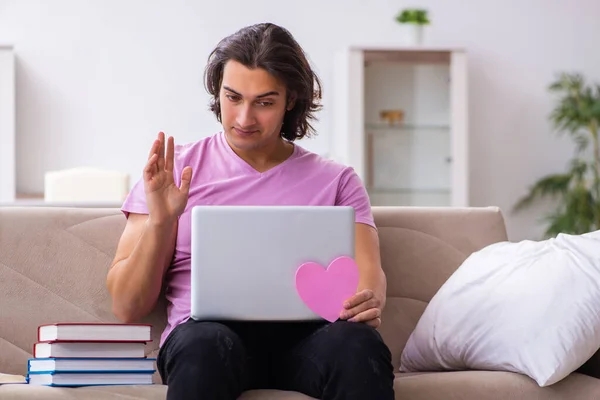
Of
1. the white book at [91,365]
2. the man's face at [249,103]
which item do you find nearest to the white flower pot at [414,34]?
the man's face at [249,103]

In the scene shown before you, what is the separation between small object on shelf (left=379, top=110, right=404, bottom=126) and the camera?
17.0ft

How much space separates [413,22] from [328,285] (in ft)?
12.0

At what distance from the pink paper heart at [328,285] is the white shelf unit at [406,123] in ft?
11.0

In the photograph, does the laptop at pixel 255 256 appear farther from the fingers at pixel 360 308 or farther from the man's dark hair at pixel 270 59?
the man's dark hair at pixel 270 59

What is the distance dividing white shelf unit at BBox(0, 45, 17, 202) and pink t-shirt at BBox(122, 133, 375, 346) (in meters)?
3.06

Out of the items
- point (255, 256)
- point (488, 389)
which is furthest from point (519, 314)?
point (255, 256)

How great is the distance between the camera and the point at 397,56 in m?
5.08

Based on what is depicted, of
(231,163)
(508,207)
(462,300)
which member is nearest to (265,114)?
(231,163)

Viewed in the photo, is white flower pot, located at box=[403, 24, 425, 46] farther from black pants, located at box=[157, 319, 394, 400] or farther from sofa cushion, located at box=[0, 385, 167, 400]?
sofa cushion, located at box=[0, 385, 167, 400]

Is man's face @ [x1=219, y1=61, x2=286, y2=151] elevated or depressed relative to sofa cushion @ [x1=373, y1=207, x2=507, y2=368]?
elevated

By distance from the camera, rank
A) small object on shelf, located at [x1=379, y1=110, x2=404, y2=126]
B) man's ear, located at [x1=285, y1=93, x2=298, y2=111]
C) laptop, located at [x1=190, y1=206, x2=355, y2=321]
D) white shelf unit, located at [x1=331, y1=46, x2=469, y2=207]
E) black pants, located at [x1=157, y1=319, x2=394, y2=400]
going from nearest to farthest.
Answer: black pants, located at [x1=157, y1=319, x2=394, y2=400] < laptop, located at [x1=190, y1=206, x2=355, y2=321] < man's ear, located at [x1=285, y1=93, x2=298, y2=111] < white shelf unit, located at [x1=331, y1=46, x2=469, y2=207] < small object on shelf, located at [x1=379, y1=110, x2=404, y2=126]

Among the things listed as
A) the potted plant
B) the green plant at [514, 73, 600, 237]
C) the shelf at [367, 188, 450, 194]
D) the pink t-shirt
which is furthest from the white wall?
the pink t-shirt

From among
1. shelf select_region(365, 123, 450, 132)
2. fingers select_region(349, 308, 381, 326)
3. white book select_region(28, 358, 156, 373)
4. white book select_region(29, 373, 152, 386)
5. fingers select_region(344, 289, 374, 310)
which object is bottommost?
white book select_region(29, 373, 152, 386)

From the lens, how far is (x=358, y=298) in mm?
1745
